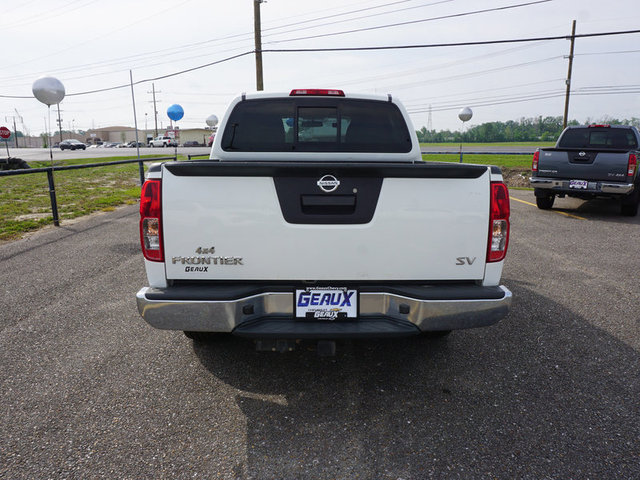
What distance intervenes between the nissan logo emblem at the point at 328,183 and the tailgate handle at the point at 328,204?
41 mm

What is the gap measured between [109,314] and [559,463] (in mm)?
3852

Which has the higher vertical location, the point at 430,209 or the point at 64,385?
the point at 430,209

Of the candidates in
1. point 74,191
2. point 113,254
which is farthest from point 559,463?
point 74,191

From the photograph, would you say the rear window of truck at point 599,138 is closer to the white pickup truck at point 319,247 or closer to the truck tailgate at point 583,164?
the truck tailgate at point 583,164

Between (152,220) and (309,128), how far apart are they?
182cm

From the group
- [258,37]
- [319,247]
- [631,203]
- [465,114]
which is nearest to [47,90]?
[258,37]

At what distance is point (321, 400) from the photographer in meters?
2.94

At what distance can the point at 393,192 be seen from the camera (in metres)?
2.65

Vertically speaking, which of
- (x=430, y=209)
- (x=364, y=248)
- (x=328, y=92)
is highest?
(x=328, y=92)

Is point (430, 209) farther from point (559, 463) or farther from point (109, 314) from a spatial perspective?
point (109, 314)

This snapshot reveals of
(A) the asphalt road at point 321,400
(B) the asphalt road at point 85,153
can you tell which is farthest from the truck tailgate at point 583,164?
(B) the asphalt road at point 85,153

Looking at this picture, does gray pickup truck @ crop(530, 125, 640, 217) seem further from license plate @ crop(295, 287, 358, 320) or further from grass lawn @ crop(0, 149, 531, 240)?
grass lawn @ crop(0, 149, 531, 240)

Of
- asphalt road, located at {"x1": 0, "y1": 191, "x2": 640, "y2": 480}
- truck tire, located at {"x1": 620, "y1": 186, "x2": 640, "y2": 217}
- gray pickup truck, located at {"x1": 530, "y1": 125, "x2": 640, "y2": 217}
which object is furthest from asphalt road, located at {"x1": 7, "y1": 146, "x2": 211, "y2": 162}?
asphalt road, located at {"x1": 0, "y1": 191, "x2": 640, "y2": 480}

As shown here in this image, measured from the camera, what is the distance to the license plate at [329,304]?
2713 millimetres
